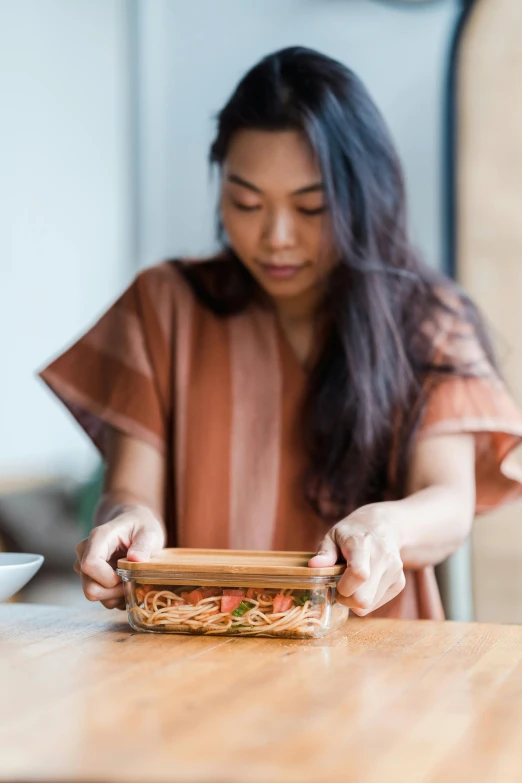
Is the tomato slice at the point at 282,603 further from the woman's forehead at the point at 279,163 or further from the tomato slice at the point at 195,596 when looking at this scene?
the woman's forehead at the point at 279,163

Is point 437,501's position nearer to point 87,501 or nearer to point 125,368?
point 125,368

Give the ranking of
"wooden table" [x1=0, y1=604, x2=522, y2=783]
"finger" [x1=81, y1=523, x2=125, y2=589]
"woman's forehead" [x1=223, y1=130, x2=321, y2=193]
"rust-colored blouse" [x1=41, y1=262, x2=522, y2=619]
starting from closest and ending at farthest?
"wooden table" [x1=0, y1=604, x2=522, y2=783] → "finger" [x1=81, y1=523, x2=125, y2=589] → "woman's forehead" [x1=223, y1=130, x2=321, y2=193] → "rust-colored blouse" [x1=41, y1=262, x2=522, y2=619]

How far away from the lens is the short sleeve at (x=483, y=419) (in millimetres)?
1451

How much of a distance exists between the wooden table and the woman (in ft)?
1.30

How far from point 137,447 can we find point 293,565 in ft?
1.96

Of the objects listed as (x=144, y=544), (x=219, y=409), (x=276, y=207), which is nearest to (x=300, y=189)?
(x=276, y=207)

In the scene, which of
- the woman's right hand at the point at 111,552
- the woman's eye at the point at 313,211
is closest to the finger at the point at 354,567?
the woman's right hand at the point at 111,552

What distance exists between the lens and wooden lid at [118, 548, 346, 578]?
94 centimetres

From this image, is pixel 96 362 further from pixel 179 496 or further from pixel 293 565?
pixel 293 565

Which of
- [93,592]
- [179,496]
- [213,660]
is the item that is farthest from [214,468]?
[213,660]

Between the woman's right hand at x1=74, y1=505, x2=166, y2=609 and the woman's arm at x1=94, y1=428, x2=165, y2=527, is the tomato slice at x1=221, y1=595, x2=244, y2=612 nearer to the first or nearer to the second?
the woman's right hand at x1=74, y1=505, x2=166, y2=609

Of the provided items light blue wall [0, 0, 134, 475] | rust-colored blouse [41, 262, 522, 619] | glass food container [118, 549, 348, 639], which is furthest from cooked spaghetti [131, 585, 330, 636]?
light blue wall [0, 0, 134, 475]

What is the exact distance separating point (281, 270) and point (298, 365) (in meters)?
0.19

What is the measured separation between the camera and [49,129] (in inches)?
107
